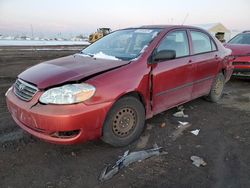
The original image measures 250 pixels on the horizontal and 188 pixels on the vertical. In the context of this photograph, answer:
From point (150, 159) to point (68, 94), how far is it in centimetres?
137

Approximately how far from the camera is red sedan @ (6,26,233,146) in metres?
3.24

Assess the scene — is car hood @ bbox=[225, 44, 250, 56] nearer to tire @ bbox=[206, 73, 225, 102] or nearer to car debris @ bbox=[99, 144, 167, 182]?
tire @ bbox=[206, 73, 225, 102]

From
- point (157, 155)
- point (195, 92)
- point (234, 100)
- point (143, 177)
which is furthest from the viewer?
point (234, 100)

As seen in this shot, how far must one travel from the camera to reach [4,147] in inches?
148

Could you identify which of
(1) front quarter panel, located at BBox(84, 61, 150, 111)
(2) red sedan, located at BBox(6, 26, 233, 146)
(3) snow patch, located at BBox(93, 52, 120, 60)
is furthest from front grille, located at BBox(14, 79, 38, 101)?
(3) snow patch, located at BBox(93, 52, 120, 60)

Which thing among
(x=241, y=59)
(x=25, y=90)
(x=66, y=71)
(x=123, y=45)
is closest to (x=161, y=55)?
(x=123, y=45)

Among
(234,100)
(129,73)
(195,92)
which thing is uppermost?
(129,73)

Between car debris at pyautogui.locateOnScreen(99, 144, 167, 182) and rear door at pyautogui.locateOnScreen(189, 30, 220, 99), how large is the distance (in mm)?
1879

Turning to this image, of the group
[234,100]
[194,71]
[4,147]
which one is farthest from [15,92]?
[234,100]

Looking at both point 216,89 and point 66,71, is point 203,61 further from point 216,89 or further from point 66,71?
point 66,71

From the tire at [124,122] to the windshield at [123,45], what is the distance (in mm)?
728

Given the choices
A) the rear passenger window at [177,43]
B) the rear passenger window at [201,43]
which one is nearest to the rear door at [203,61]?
the rear passenger window at [201,43]

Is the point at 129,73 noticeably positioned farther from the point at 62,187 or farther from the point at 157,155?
the point at 62,187

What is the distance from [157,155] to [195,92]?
6.68ft
